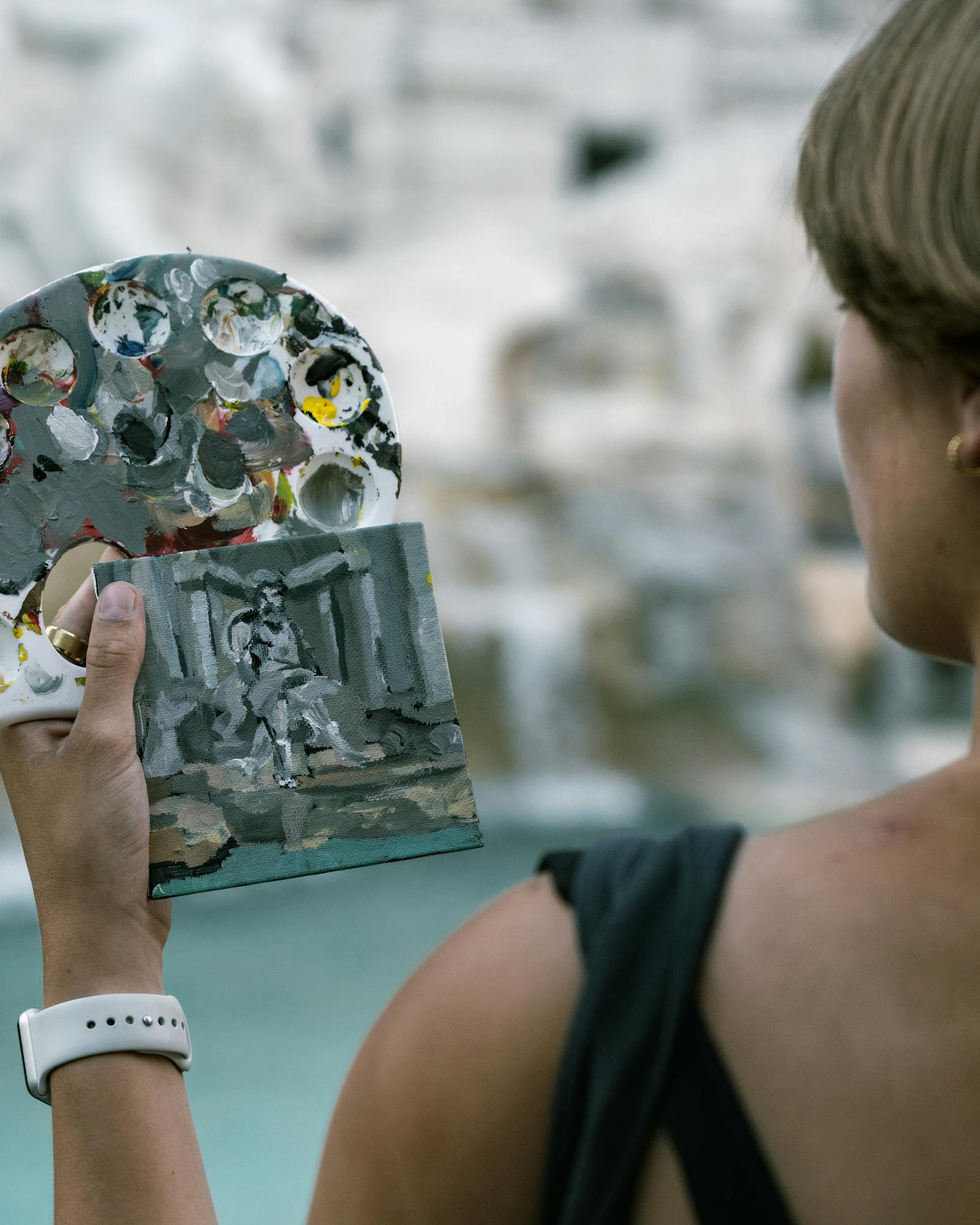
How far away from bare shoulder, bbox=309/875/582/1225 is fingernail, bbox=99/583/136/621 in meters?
0.28

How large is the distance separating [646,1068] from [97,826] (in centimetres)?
35

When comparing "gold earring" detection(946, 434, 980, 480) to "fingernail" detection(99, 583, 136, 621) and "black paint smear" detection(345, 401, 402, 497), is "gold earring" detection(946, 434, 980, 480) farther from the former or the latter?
"fingernail" detection(99, 583, 136, 621)

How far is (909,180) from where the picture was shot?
56 centimetres

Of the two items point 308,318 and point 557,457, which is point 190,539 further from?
point 557,457

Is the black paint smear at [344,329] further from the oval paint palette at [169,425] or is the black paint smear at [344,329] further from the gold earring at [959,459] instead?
the gold earring at [959,459]

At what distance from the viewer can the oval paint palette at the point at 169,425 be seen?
2.59 ft

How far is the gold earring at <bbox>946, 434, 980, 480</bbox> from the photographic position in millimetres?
610

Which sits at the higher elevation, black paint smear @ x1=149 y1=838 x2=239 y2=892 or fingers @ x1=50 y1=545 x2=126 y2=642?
fingers @ x1=50 y1=545 x2=126 y2=642

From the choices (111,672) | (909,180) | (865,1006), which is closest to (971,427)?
(909,180)

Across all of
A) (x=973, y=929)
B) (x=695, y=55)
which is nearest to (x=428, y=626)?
(x=973, y=929)

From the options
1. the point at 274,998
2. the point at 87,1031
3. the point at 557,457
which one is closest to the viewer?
the point at 87,1031

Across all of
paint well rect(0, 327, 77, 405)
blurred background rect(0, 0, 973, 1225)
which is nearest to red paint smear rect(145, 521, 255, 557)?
paint well rect(0, 327, 77, 405)

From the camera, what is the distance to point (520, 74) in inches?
494

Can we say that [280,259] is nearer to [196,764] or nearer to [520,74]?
[520,74]
